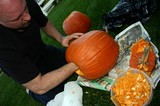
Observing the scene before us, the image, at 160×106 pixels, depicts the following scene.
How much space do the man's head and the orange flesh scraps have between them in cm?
99

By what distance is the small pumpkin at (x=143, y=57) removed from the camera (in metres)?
2.47

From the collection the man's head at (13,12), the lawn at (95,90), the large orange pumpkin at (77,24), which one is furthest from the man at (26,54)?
Answer: the large orange pumpkin at (77,24)

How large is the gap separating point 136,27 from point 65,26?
5.97ft

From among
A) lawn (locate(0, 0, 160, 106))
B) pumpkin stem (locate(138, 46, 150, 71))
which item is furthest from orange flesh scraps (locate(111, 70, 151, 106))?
→ lawn (locate(0, 0, 160, 106))

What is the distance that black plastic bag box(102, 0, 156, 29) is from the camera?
3.45 m

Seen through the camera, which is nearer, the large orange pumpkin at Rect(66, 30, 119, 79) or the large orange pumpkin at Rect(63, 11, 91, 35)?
the large orange pumpkin at Rect(66, 30, 119, 79)

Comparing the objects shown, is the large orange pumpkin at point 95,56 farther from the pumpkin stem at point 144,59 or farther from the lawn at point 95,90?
the pumpkin stem at point 144,59

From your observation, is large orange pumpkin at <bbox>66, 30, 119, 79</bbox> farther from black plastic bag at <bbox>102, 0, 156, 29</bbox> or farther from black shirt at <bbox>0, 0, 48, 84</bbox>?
black plastic bag at <bbox>102, 0, 156, 29</bbox>

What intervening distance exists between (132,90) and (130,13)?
5.05ft

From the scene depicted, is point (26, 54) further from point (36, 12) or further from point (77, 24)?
point (77, 24)

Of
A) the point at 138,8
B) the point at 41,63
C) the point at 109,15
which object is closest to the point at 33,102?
the point at 41,63

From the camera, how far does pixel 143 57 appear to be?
2.46 meters

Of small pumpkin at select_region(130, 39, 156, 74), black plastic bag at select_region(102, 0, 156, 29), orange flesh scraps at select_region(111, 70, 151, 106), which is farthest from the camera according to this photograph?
black plastic bag at select_region(102, 0, 156, 29)

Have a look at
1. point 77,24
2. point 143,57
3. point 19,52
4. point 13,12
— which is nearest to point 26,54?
point 19,52
